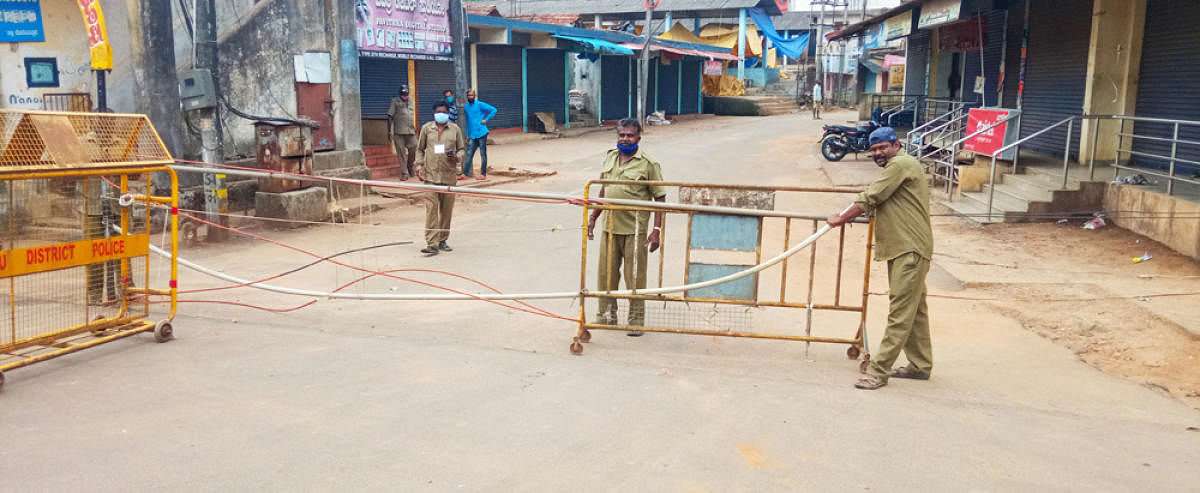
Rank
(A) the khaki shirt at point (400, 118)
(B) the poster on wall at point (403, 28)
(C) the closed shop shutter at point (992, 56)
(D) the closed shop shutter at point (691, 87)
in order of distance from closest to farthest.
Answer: (B) the poster on wall at point (403, 28)
(A) the khaki shirt at point (400, 118)
(C) the closed shop shutter at point (992, 56)
(D) the closed shop shutter at point (691, 87)

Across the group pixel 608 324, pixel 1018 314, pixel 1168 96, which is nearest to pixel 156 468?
pixel 608 324

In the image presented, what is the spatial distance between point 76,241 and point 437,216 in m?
4.65

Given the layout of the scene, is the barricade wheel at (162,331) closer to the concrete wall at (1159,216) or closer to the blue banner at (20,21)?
the blue banner at (20,21)

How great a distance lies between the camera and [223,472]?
4062 millimetres

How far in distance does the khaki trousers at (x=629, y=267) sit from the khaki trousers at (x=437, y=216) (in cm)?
353

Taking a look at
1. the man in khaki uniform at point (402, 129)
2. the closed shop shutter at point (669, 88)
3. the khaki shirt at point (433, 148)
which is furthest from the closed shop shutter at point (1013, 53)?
the closed shop shutter at point (669, 88)

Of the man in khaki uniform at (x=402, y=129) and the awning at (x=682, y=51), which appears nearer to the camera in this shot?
the man in khaki uniform at (x=402, y=129)

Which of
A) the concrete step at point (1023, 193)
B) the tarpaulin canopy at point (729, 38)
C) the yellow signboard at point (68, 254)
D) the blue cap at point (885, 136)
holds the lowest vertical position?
the concrete step at point (1023, 193)

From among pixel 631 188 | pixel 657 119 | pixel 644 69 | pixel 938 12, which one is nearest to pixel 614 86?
pixel 657 119

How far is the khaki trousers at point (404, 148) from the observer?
16484 millimetres

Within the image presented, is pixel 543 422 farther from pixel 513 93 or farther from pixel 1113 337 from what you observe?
pixel 513 93

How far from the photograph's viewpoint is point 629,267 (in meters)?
6.89

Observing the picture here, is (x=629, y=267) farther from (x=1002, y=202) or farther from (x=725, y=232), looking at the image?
(x=1002, y=202)

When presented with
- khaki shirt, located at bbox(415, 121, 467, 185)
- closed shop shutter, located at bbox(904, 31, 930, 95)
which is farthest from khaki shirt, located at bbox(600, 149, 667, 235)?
closed shop shutter, located at bbox(904, 31, 930, 95)
